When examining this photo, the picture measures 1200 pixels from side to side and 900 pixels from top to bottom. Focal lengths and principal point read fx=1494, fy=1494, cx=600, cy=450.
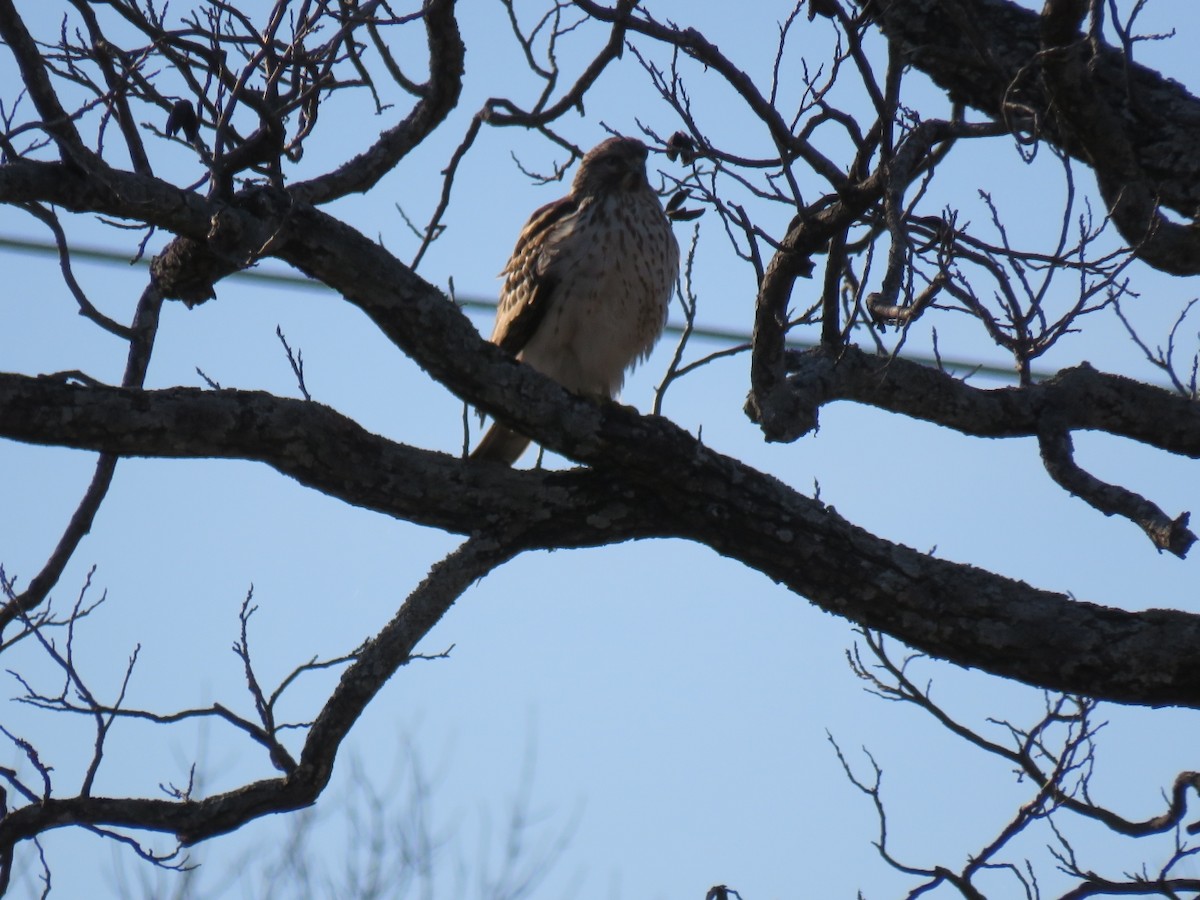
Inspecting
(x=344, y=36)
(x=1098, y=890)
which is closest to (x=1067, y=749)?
(x=1098, y=890)

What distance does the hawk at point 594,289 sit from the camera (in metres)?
5.10

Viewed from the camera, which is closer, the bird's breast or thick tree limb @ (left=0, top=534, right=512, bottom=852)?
thick tree limb @ (left=0, top=534, right=512, bottom=852)

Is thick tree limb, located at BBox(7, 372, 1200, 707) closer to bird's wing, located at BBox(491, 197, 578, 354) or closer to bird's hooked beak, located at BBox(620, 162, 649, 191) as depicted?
bird's wing, located at BBox(491, 197, 578, 354)

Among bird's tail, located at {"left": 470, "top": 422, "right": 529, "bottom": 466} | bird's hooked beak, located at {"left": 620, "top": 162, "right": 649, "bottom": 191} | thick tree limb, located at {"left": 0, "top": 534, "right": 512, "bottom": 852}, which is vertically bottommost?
thick tree limb, located at {"left": 0, "top": 534, "right": 512, "bottom": 852}

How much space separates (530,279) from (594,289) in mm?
274

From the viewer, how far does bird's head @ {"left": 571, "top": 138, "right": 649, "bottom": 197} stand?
5.42 metres

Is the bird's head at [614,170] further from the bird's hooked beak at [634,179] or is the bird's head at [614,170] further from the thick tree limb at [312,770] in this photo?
the thick tree limb at [312,770]

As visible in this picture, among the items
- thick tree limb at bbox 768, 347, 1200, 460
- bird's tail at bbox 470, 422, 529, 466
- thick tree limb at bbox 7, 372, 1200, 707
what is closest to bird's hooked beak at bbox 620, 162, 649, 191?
bird's tail at bbox 470, 422, 529, 466

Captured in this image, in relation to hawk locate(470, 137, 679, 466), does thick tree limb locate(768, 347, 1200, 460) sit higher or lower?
lower

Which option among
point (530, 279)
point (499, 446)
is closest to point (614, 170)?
point (530, 279)

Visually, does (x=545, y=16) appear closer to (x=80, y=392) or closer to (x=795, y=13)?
(x=795, y=13)

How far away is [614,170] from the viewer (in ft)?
17.9

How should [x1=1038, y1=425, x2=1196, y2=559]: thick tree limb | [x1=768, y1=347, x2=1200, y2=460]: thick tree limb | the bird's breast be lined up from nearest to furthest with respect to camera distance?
[x1=1038, y1=425, x2=1196, y2=559]: thick tree limb → [x1=768, y1=347, x2=1200, y2=460]: thick tree limb → the bird's breast

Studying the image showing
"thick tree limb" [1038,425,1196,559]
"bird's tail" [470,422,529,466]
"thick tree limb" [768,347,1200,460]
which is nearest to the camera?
"thick tree limb" [1038,425,1196,559]
